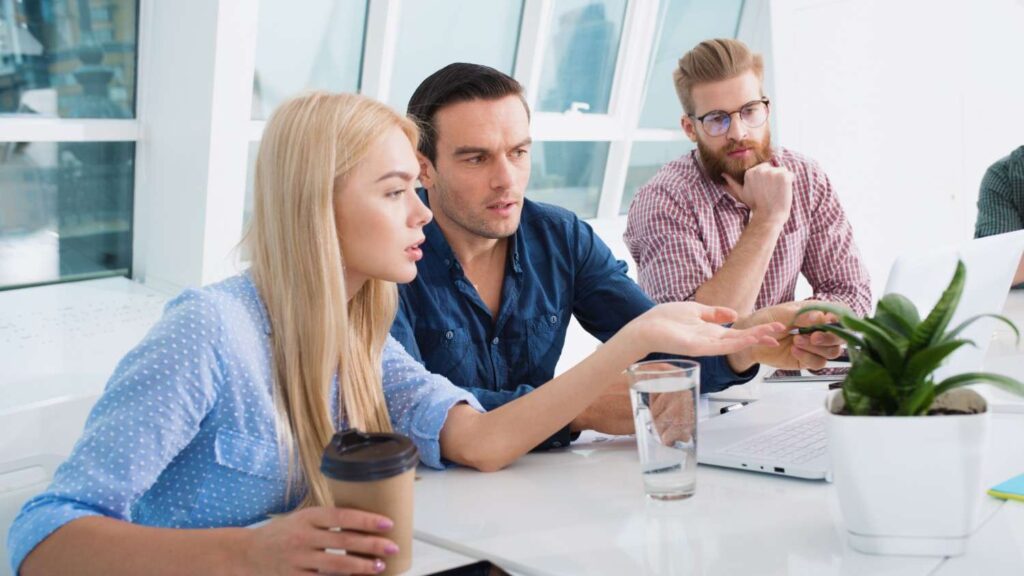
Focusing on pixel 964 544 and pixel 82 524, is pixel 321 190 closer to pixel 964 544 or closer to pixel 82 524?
pixel 82 524

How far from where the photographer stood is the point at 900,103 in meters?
4.70

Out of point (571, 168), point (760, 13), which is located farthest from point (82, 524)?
point (760, 13)

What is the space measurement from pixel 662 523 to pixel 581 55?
4151 mm

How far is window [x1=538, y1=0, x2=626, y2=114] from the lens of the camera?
4879mm

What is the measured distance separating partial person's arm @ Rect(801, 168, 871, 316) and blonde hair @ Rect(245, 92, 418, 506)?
5.67 feet

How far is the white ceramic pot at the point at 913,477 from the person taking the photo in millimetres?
1021

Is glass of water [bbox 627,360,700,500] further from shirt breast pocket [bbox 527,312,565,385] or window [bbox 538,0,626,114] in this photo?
window [bbox 538,0,626,114]

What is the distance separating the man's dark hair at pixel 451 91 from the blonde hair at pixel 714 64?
0.76 m

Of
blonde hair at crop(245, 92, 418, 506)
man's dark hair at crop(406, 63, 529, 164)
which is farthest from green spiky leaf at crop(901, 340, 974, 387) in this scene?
man's dark hair at crop(406, 63, 529, 164)

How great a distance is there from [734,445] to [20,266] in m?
2.48

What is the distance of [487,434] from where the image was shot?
147cm

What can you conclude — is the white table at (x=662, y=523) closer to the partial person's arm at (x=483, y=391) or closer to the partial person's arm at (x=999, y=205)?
the partial person's arm at (x=483, y=391)

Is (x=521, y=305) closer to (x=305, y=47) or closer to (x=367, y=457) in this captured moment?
(x=367, y=457)

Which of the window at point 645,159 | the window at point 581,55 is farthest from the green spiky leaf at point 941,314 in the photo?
the window at point 645,159
